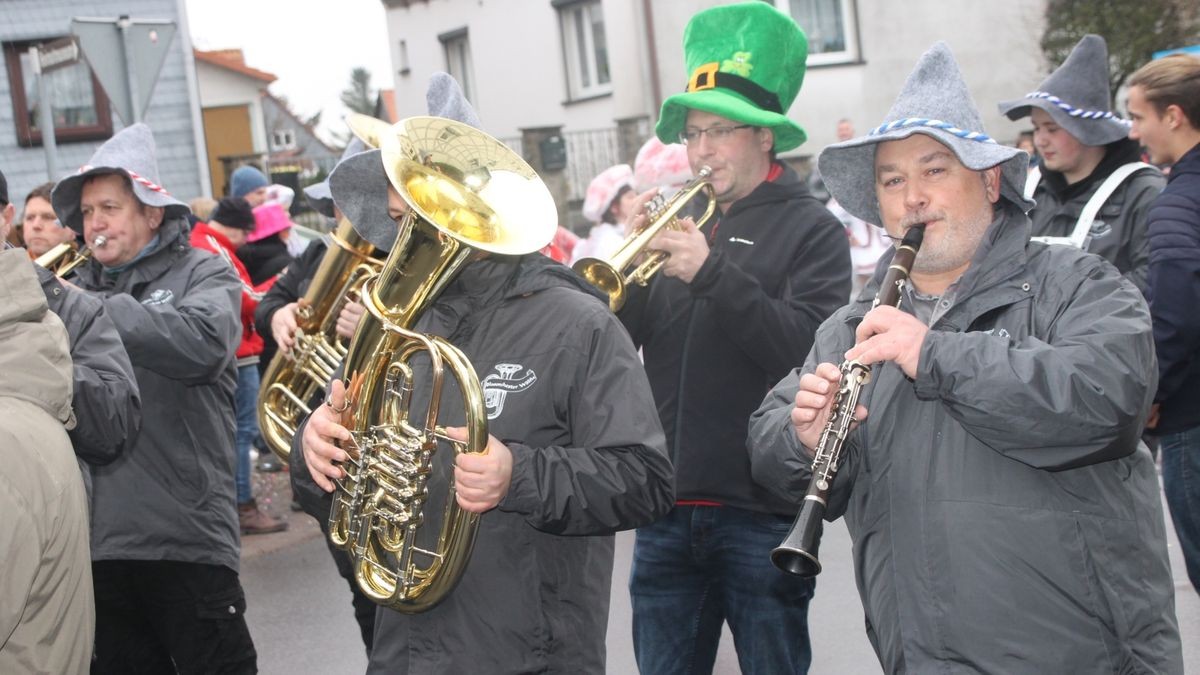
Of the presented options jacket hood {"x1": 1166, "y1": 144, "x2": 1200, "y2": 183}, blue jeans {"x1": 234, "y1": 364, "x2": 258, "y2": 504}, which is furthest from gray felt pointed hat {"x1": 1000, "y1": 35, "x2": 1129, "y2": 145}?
blue jeans {"x1": 234, "y1": 364, "x2": 258, "y2": 504}

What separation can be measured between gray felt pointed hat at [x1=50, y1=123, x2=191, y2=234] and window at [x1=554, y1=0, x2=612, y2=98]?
18.6 m

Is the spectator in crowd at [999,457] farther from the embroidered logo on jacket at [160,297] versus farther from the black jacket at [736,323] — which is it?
the embroidered logo on jacket at [160,297]

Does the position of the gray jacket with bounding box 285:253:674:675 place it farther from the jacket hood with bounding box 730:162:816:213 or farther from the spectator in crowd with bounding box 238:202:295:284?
the spectator in crowd with bounding box 238:202:295:284

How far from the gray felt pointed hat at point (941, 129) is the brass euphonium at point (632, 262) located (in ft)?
2.50

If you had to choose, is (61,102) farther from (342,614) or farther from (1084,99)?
(1084,99)

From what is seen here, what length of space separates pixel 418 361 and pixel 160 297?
1715 millimetres

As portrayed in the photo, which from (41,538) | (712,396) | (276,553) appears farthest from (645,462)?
(276,553)

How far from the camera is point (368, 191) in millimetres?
3582

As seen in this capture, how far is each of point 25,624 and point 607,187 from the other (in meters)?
7.69

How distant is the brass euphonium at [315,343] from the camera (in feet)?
15.5

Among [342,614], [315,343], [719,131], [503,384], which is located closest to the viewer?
[503,384]

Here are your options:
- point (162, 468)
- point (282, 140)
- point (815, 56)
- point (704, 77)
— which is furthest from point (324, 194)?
point (282, 140)

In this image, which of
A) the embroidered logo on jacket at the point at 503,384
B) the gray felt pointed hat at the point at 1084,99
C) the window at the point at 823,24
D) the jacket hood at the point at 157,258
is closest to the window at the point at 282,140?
the window at the point at 823,24

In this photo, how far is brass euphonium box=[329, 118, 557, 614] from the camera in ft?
9.23
